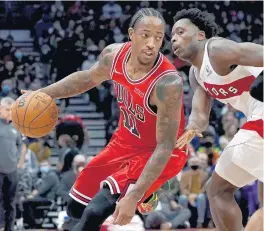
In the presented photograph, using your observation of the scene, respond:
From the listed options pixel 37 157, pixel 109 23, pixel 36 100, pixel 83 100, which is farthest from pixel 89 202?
pixel 109 23

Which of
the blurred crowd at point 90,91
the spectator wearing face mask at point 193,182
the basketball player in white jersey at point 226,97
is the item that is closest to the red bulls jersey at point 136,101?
the basketball player in white jersey at point 226,97

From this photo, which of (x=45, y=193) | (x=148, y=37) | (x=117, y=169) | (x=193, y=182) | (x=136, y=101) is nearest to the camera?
(x=148, y=37)

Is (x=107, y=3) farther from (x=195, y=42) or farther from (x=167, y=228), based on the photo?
(x=195, y=42)

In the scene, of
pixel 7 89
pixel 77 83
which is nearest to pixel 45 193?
pixel 7 89

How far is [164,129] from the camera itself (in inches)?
167

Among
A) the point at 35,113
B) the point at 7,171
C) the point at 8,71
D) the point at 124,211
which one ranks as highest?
the point at 35,113

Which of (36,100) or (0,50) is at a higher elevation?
(36,100)

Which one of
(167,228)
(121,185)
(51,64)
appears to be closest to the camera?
(121,185)

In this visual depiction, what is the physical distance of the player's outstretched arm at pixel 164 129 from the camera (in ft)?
13.7

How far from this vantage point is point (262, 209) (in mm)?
4504

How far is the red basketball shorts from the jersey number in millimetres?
115

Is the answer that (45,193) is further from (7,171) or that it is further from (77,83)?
(77,83)

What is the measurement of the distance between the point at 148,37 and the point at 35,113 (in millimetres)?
1010

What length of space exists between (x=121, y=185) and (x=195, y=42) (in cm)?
113
